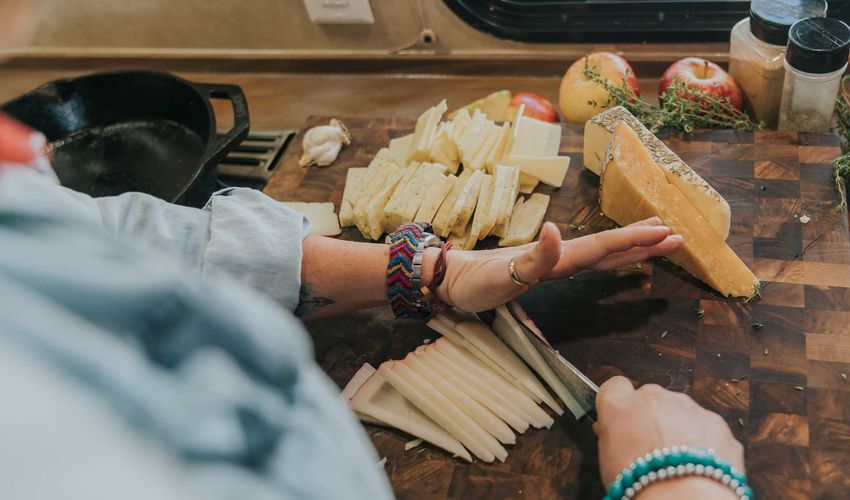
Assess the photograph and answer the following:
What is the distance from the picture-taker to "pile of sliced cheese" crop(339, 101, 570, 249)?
4.02 ft

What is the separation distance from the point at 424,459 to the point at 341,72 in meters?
1.30

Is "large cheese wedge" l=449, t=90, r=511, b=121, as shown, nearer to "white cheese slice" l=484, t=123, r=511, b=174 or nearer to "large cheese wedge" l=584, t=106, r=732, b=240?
"white cheese slice" l=484, t=123, r=511, b=174

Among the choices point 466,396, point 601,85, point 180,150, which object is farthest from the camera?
point 180,150

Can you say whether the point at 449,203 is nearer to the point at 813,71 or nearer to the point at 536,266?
the point at 536,266

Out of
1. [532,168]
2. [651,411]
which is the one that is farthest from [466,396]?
[532,168]

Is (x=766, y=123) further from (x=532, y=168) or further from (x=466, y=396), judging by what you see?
(x=466, y=396)

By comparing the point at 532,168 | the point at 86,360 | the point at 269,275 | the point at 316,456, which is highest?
the point at 86,360

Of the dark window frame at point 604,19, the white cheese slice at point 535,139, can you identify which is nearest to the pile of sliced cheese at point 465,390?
the white cheese slice at point 535,139

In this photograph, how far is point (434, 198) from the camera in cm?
125

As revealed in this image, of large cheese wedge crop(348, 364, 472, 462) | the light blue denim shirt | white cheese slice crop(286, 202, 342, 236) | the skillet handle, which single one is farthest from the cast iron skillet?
the light blue denim shirt

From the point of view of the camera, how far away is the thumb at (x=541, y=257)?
36.5 inches

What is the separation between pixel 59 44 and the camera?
2.22 meters

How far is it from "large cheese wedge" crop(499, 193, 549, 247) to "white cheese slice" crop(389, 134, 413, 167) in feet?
0.84

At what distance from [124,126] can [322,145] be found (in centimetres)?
52
